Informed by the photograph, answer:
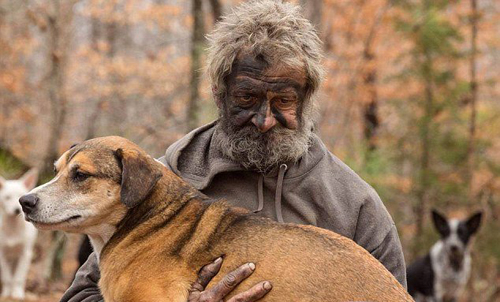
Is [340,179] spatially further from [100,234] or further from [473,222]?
[473,222]

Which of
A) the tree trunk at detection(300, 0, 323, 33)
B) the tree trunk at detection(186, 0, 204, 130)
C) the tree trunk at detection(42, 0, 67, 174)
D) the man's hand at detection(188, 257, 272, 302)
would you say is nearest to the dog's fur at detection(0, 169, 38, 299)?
the tree trunk at detection(42, 0, 67, 174)

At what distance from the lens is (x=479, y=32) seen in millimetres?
20656

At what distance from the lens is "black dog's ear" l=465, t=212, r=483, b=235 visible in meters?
14.5

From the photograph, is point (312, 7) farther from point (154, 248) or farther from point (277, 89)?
point (154, 248)

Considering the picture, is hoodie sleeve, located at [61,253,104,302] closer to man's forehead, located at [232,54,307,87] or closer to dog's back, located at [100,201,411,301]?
dog's back, located at [100,201,411,301]

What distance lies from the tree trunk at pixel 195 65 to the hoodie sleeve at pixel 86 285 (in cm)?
989

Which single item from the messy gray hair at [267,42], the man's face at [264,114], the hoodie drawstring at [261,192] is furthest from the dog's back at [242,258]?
the messy gray hair at [267,42]

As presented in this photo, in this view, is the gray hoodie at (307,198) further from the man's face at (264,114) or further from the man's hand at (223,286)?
the man's hand at (223,286)

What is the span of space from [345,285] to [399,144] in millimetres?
17735

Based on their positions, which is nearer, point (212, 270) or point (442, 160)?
point (212, 270)

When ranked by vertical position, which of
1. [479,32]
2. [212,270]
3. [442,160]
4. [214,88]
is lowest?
[442,160]

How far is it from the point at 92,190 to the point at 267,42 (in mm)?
1338

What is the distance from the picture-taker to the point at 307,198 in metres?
4.63

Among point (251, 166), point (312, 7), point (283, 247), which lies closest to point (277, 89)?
point (251, 166)
